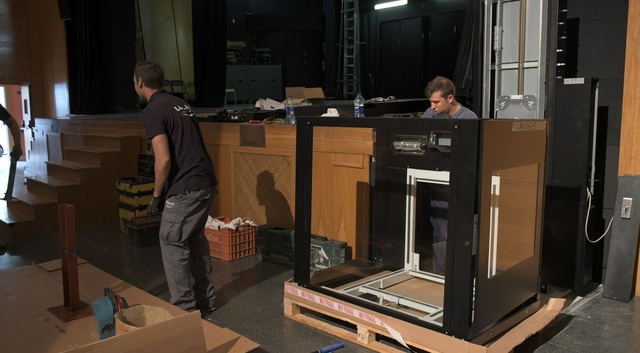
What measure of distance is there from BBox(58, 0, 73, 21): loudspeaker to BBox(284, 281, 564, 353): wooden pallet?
29.1 feet

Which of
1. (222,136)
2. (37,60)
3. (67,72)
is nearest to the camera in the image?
(222,136)

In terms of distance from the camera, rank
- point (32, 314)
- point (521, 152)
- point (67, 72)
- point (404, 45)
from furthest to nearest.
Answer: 1. point (404, 45)
2. point (67, 72)
3. point (521, 152)
4. point (32, 314)

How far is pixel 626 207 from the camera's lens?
14.5 ft

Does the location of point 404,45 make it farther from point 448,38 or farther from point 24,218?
point 24,218

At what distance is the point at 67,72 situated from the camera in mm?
11094

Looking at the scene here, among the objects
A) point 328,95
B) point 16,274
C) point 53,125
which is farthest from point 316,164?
point 328,95

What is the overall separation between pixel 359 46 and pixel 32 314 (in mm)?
14706

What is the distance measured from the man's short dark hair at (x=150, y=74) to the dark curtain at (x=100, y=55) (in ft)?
24.8

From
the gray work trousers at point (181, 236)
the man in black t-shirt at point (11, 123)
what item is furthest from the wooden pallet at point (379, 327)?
the man in black t-shirt at point (11, 123)

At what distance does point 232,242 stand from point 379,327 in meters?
2.35

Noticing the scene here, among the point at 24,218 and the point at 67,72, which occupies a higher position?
the point at 67,72

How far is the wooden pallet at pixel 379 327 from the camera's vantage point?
10.4 ft

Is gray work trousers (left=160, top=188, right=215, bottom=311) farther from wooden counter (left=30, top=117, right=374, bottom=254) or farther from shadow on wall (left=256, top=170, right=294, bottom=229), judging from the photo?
shadow on wall (left=256, top=170, right=294, bottom=229)

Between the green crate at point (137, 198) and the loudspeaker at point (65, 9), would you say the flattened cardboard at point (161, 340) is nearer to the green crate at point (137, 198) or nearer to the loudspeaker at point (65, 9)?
the green crate at point (137, 198)
